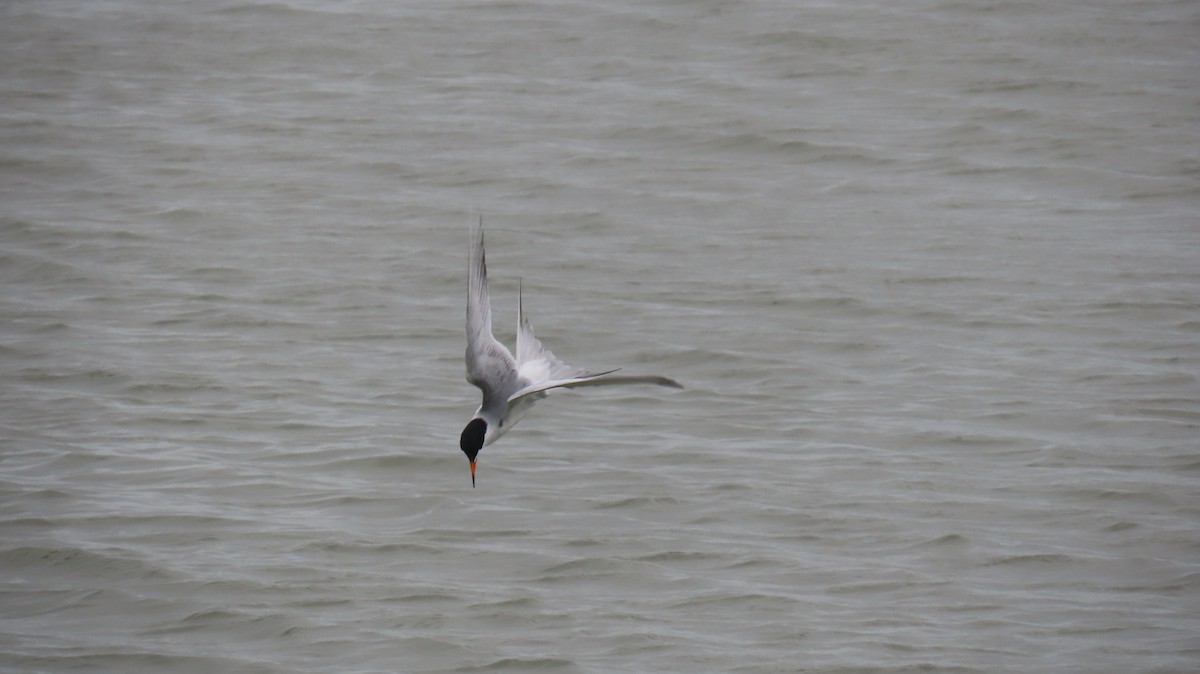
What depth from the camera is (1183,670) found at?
7.07 metres

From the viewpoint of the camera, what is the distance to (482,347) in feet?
25.8

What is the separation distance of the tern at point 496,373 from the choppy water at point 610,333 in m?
0.90

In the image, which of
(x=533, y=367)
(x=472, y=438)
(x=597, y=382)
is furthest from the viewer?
(x=533, y=367)

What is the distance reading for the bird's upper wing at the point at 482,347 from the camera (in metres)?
7.68

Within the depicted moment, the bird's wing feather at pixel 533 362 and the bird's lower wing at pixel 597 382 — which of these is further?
the bird's wing feather at pixel 533 362

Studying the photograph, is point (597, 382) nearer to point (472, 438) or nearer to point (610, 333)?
point (472, 438)

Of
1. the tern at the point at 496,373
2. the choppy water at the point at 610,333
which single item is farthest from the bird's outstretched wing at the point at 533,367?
the choppy water at the point at 610,333

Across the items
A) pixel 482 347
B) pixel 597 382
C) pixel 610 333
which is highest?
pixel 597 382

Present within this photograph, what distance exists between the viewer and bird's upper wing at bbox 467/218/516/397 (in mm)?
7680

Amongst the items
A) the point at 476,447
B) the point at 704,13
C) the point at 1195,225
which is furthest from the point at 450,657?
the point at 704,13

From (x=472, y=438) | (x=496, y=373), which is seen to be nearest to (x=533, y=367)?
(x=496, y=373)

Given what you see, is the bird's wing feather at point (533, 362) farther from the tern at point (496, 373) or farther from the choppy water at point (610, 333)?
the choppy water at point (610, 333)

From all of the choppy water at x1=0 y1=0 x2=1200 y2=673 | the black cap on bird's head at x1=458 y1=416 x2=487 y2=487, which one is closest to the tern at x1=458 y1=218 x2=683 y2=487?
the black cap on bird's head at x1=458 y1=416 x2=487 y2=487

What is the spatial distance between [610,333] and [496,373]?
308 cm
